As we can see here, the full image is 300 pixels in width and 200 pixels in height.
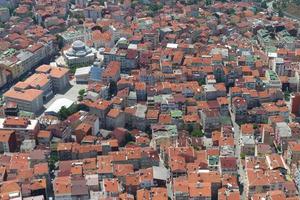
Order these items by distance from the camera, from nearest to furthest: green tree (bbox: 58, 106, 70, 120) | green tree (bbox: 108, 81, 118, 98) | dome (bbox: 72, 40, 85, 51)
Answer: green tree (bbox: 58, 106, 70, 120), green tree (bbox: 108, 81, 118, 98), dome (bbox: 72, 40, 85, 51)

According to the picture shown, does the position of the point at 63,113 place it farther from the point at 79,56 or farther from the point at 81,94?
the point at 79,56

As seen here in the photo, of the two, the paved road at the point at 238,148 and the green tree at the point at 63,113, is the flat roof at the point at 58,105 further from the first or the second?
the paved road at the point at 238,148

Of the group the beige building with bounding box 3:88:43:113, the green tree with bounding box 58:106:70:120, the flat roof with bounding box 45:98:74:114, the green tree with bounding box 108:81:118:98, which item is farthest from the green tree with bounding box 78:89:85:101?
the beige building with bounding box 3:88:43:113

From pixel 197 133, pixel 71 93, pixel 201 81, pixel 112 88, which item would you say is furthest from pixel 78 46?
pixel 197 133

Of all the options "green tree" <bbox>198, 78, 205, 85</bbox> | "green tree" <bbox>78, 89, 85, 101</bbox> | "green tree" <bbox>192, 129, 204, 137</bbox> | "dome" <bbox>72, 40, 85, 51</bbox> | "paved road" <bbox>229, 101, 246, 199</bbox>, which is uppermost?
"dome" <bbox>72, 40, 85, 51</bbox>

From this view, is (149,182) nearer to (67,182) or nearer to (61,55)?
(67,182)

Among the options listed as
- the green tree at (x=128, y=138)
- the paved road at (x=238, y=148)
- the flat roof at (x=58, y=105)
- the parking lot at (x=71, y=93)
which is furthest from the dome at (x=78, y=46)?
the paved road at (x=238, y=148)

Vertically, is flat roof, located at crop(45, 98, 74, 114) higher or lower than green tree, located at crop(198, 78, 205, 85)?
lower

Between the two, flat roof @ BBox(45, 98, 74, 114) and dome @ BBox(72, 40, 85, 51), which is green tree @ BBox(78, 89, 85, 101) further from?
dome @ BBox(72, 40, 85, 51)

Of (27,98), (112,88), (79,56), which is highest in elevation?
(79,56)
